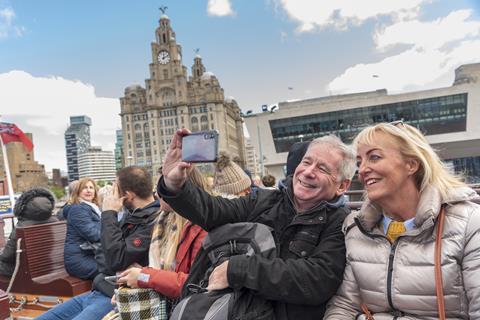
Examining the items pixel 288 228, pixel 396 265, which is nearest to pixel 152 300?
pixel 288 228

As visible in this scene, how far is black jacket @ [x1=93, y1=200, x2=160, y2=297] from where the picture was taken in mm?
2781

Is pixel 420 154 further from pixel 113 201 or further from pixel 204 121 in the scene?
pixel 204 121

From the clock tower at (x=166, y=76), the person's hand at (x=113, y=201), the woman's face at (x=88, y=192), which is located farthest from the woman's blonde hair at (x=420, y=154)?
the clock tower at (x=166, y=76)

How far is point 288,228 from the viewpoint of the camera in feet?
7.23

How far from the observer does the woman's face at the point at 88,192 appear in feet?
15.9

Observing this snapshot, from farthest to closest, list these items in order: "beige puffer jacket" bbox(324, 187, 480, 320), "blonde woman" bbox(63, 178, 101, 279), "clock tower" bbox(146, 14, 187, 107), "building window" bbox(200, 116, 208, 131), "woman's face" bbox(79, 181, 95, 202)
→ 1. "building window" bbox(200, 116, 208, 131)
2. "clock tower" bbox(146, 14, 187, 107)
3. "woman's face" bbox(79, 181, 95, 202)
4. "blonde woman" bbox(63, 178, 101, 279)
5. "beige puffer jacket" bbox(324, 187, 480, 320)

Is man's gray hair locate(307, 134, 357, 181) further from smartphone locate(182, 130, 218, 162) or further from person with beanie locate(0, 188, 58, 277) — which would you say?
person with beanie locate(0, 188, 58, 277)

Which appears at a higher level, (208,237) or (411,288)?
(208,237)

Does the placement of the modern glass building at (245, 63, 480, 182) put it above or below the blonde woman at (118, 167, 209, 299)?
above

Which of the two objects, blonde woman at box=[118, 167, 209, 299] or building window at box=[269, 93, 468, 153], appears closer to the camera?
blonde woman at box=[118, 167, 209, 299]

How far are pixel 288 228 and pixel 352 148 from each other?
64cm

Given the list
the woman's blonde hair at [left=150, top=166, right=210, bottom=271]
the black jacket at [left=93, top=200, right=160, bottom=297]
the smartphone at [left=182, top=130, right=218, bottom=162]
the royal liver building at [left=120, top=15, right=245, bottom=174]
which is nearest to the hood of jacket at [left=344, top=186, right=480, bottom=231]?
the smartphone at [left=182, top=130, right=218, bottom=162]

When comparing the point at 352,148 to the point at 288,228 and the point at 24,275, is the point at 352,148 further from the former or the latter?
the point at 24,275

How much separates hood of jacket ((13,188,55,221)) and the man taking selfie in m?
2.90
